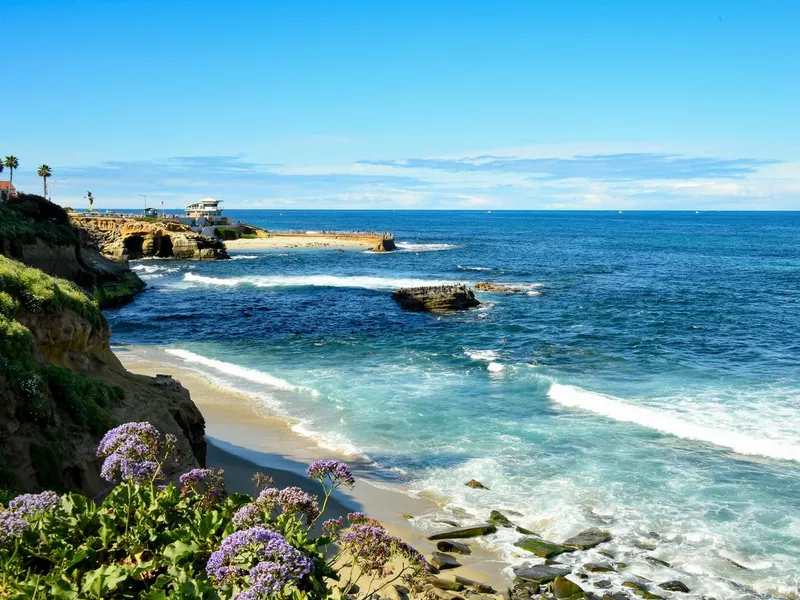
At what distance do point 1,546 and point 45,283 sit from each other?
10.7m

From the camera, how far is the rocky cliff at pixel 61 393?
10.9 meters

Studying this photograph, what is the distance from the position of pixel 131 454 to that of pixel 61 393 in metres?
6.54

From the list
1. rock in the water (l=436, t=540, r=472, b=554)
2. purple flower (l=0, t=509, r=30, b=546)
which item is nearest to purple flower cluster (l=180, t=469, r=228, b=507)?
purple flower (l=0, t=509, r=30, b=546)

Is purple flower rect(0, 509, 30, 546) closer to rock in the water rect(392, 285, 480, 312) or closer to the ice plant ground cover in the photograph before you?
the ice plant ground cover

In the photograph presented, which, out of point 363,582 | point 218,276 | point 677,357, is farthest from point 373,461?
point 218,276

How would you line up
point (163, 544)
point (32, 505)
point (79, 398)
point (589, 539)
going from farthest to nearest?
point (589, 539), point (79, 398), point (163, 544), point (32, 505)

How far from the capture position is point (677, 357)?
31.9 m

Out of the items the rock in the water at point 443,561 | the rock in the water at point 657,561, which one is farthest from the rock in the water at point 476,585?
the rock in the water at point 657,561

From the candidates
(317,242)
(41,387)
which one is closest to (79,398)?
(41,387)

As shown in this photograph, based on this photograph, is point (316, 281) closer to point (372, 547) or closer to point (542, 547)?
point (542, 547)

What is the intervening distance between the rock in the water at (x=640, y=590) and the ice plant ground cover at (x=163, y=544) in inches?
295

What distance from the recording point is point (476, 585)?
1252cm

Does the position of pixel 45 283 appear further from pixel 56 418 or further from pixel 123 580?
pixel 123 580

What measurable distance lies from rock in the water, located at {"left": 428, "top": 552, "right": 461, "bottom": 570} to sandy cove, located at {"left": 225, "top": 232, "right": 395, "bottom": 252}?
85040 millimetres
